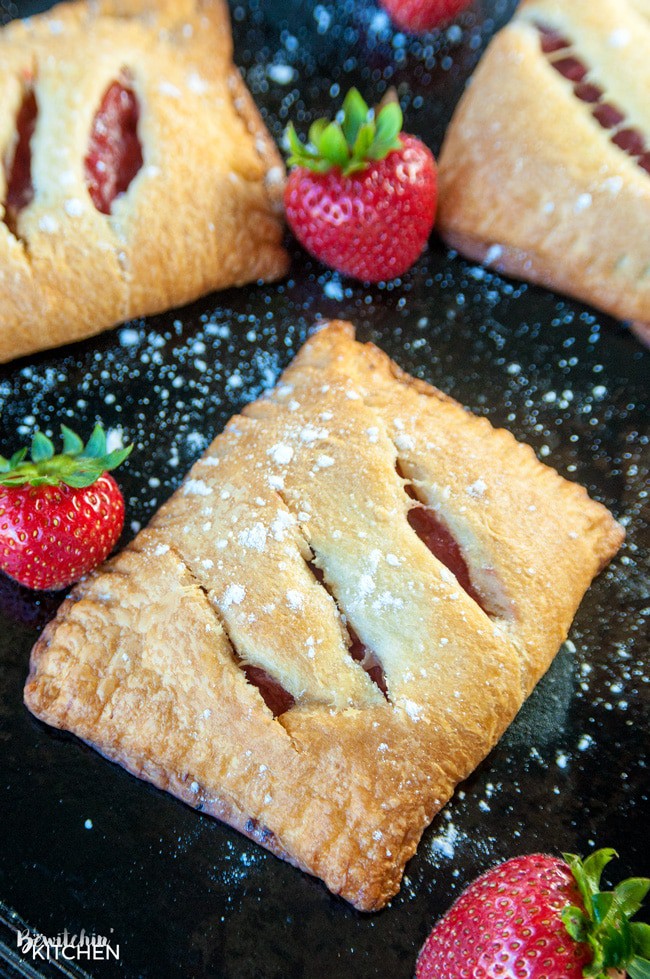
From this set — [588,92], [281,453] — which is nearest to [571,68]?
[588,92]

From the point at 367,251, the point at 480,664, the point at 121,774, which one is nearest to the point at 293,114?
the point at 367,251

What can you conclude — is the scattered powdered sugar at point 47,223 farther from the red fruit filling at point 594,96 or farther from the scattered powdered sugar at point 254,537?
the red fruit filling at point 594,96

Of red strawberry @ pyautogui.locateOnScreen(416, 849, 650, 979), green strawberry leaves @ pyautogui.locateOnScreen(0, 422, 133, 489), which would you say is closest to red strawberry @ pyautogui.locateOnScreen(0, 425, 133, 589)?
green strawberry leaves @ pyautogui.locateOnScreen(0, 422, 133, 489)

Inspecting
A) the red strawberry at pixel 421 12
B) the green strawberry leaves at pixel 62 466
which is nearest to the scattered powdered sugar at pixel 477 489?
the green strawberry leaves at pixel 62 466

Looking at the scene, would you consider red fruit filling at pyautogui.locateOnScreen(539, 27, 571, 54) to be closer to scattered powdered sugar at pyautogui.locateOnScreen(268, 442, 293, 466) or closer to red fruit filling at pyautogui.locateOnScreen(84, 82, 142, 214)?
red fruit filling at pyautogui.locateOnScreen(84, 82, 142, 214)

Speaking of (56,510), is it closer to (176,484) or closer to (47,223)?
(176,484)

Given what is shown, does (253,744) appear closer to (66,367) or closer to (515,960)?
(515,960)

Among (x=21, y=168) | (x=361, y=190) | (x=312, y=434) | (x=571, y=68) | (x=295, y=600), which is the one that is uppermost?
(x=571, y=68)
